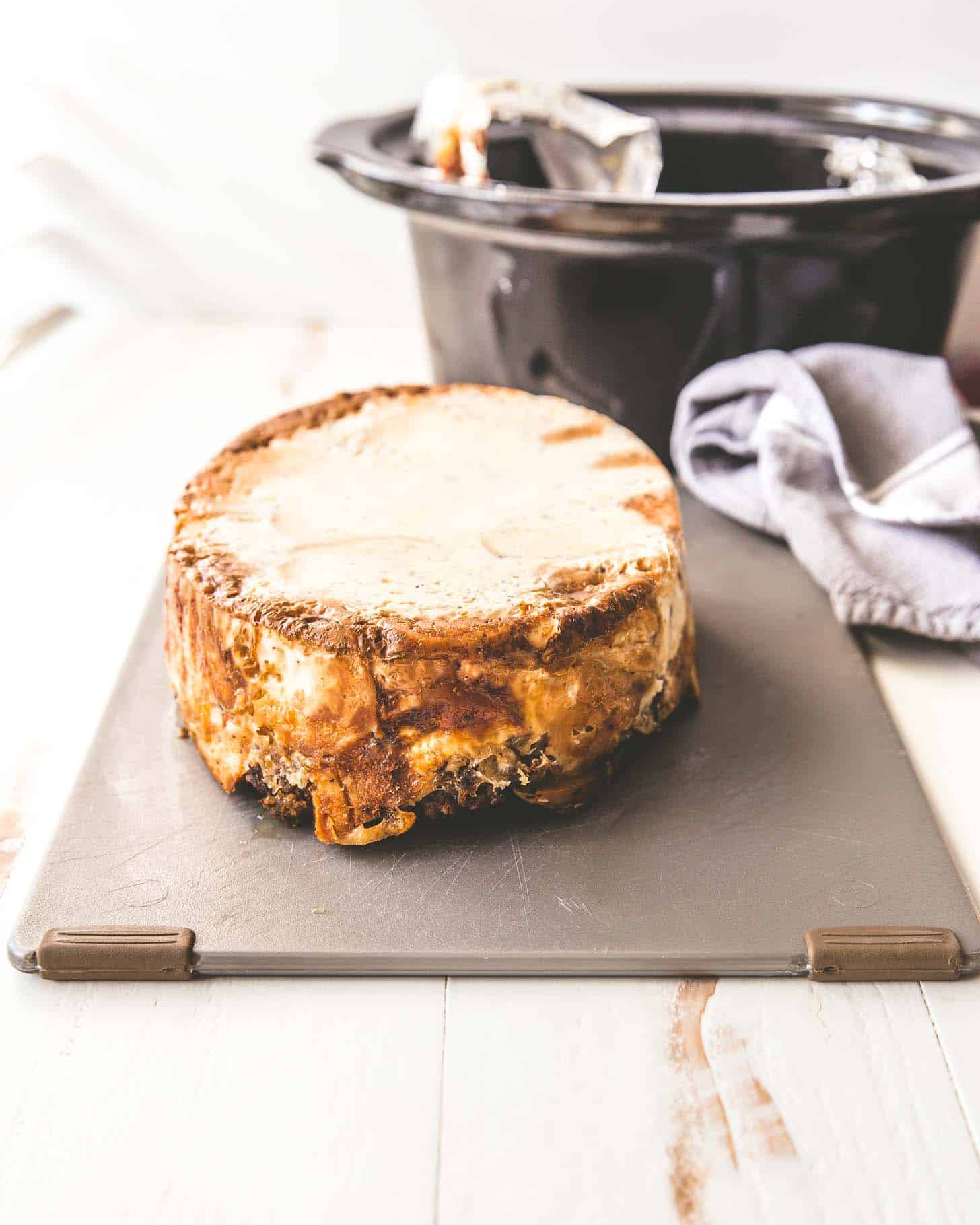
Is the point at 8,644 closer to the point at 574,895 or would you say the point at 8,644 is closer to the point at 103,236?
the point at 574,895

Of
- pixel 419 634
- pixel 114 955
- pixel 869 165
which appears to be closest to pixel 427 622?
pixel 419 634

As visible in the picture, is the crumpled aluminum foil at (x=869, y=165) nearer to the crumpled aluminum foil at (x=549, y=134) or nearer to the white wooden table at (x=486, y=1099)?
the crumpled aluminum foil at (x=549, y=134)

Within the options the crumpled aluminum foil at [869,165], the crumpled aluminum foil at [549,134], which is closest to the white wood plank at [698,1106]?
the crumpled aluminum foil at [549,134]

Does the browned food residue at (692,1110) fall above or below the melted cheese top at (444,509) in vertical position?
below

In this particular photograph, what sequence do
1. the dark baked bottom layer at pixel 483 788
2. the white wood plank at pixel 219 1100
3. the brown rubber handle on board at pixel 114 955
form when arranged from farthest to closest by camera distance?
the dark baked bottom layer at pixel 483 788
the brown rubber handle on board at pixel 114 955
the white wood plank at pixel 219 1100

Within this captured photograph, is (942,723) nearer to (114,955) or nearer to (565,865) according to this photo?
(565,865)

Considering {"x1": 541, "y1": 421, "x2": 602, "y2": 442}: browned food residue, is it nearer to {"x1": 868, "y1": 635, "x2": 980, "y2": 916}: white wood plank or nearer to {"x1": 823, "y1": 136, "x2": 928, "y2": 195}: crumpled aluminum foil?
{"x1": 868, "y1": 635, "x2": 980, "y2": 916}: white wood plank

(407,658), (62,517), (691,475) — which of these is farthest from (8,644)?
(691,475)
